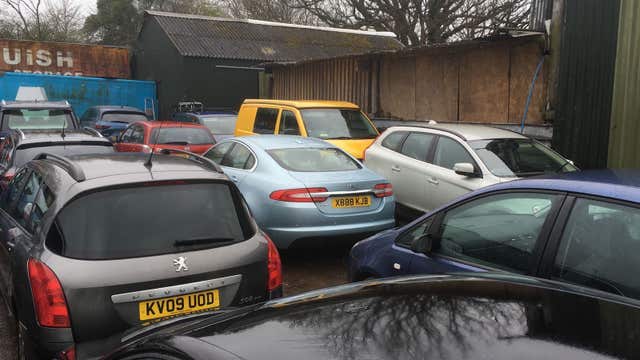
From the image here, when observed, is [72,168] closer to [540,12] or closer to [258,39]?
[540,12]

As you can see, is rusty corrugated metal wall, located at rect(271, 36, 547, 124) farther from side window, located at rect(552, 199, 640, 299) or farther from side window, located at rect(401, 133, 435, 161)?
side window, located at rect(552, 199, 640, 299)

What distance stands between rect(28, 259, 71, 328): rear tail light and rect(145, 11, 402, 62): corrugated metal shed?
20.6 metres

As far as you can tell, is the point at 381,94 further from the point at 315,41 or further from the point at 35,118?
the point at 315,41

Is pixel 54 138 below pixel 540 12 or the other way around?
below

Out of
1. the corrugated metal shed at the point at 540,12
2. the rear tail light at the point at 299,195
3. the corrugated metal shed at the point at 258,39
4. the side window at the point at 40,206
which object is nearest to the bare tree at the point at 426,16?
the corrugated metal shed at the point at 258,39

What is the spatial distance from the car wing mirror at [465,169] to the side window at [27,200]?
464 centimetres

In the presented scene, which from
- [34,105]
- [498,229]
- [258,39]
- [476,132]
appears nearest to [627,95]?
[476,132]

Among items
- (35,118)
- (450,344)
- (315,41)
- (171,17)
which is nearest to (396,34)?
(315,41)

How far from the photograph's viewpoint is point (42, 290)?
3.17 m

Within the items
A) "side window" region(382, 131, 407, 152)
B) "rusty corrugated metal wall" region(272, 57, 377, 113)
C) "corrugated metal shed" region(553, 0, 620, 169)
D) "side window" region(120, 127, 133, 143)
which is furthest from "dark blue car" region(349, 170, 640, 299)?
"rusty corrugated metal wall" region(272, 57, 377, 113)

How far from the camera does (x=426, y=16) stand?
25.0m

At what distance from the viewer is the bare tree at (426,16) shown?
23.3 meters

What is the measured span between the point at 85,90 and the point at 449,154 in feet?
65.2

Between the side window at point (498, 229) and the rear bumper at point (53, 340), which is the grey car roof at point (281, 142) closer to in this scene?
the side window at point (498, 229)
